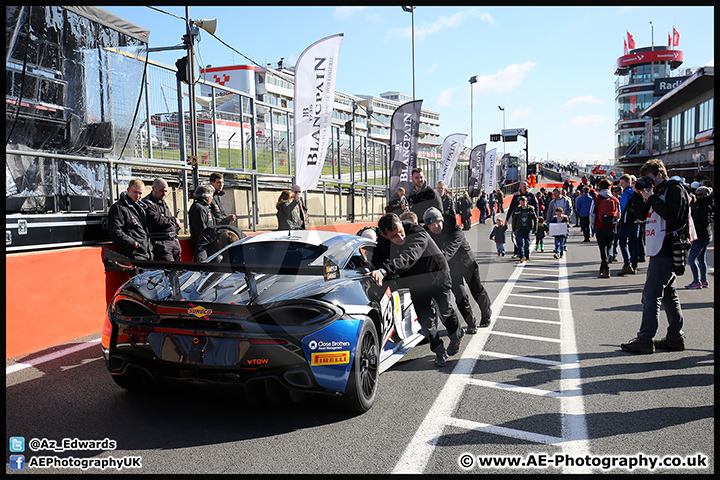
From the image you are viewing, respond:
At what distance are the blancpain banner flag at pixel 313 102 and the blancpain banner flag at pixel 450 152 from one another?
13.3 meters

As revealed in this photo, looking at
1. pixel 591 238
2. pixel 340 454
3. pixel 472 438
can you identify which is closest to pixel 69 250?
pixel 340 454

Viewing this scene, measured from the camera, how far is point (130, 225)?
6363 millimetres

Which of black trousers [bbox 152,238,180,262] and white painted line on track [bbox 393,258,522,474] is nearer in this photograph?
white painted line on track [bbox 393,258,522,474]

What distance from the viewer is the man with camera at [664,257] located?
5438 mm

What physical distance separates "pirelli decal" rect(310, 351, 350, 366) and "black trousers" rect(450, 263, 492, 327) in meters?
2.94

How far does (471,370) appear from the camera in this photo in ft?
16.5

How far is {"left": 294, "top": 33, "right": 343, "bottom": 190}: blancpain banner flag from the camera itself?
401 inches

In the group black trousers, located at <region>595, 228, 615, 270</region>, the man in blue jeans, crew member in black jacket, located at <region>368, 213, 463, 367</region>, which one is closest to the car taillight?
crew member in black jacket, located at <region>368, 213, 463, 367</region>

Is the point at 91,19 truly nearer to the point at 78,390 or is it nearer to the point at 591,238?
the point at 78,390

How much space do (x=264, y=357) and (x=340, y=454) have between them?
30.1 inches

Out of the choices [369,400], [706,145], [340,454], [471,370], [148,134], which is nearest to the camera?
[340,454]

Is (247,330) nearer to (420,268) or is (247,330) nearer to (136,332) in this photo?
(136,332)

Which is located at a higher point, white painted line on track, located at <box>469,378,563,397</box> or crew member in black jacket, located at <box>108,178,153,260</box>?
crew member in black jacket, located at <box>108,178,153,260</box>

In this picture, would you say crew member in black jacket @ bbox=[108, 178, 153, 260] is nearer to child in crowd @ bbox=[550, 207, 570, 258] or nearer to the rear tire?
the rear tire
